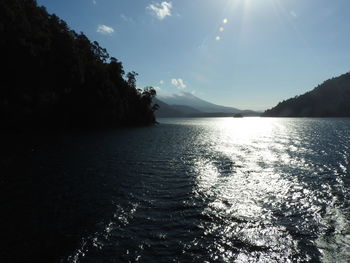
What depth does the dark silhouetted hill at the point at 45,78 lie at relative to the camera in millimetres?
52406

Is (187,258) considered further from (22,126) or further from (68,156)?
(22,126)

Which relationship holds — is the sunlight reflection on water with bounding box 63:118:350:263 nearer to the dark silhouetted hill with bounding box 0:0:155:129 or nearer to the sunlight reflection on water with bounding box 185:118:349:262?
the sunlight reflection on water with bounding box 185:118:349:262

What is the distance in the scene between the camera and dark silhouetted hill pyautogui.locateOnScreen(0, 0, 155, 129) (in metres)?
52.4

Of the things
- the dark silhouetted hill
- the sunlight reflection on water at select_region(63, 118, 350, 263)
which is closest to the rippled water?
the sunlight reflection on water at select_region(63, 118, 350, 263)

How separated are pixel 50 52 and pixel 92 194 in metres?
59.6

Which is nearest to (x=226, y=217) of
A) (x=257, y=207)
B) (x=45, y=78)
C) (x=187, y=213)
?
(x=187, y=213)

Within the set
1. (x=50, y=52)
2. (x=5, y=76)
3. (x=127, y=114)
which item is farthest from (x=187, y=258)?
(x=127, y=114)

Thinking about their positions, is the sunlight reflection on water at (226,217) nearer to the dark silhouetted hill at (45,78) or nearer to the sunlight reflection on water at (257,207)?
the sunlight reflection on water at (257,207)

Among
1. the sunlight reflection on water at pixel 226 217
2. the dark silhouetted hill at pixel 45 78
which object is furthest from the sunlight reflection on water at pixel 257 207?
the dark silhouetted hill at pixel 45 78

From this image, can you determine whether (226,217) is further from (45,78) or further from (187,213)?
(45,78)

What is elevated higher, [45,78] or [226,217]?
[45,78]

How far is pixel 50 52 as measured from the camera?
202 ft

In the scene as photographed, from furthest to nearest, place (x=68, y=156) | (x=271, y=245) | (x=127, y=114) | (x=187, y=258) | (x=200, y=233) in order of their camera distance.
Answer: (x=127, y=114) < (x=68, y=156) < (x=200, y=233) < (x=271, y=245) < (x=187, y=258)

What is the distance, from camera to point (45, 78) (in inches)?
2419
